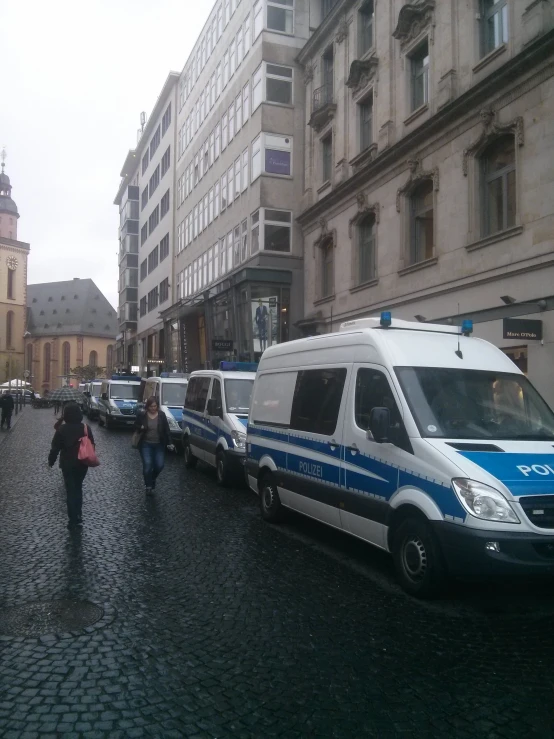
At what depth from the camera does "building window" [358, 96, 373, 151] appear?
77.0 ft

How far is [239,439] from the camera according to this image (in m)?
12.7

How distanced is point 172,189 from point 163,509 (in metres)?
42.4

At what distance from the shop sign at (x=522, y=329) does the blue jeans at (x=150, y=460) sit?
7331 mm

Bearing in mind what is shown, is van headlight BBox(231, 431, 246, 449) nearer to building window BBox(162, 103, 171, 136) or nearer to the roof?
building window BBox(162, 103, 171, 136)

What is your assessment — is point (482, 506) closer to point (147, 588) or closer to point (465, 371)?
point (465, 371)

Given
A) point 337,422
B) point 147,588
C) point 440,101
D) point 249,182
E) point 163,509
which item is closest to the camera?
point 147,588

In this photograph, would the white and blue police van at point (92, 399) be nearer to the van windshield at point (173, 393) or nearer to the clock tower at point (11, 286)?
the van windshield at point (173, 393)

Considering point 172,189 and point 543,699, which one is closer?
point 543,699

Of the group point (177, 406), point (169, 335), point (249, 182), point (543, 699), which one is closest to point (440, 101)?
point (177, 406)

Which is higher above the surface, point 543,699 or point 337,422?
point 337,422

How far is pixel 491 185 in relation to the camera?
17141mm

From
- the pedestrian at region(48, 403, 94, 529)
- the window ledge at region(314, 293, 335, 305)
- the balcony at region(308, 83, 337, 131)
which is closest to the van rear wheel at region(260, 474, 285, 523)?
the pedestrian at region(48, 403, 94, 529)

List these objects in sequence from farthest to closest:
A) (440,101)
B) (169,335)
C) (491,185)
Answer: (169,335) → (440,101) → (491,185)

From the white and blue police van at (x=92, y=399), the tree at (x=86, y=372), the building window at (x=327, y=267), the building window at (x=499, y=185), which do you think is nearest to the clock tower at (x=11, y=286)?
the tree at (x=86, y=372)
